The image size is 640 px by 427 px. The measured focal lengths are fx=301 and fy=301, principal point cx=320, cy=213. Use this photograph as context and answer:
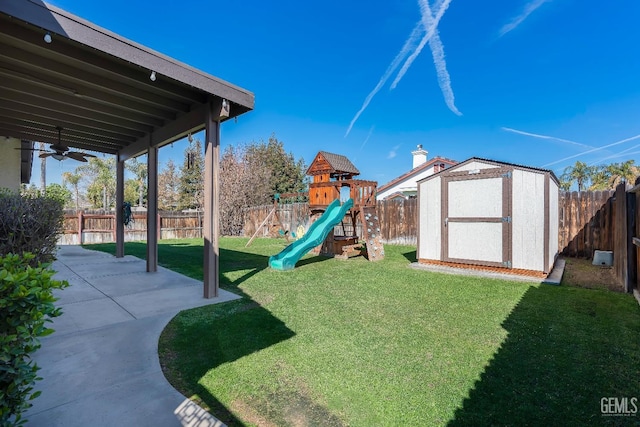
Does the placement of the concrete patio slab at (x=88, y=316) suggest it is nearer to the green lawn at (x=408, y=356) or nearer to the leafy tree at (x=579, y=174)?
the green lawn at (x=408, y=356)

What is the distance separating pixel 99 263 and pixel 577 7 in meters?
15.8

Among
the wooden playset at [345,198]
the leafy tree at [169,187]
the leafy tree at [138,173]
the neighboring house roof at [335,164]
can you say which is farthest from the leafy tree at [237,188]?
the leafy tree at [138,173]

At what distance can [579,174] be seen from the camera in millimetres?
21234

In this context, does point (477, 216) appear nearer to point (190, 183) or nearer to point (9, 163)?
point (9, 163)

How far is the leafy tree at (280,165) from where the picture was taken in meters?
27.7

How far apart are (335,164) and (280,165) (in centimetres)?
1937

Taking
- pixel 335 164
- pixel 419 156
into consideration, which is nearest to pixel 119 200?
pixel 335 164

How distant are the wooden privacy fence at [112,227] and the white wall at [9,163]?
16.3 ft

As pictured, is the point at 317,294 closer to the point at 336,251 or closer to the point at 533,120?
the point at 336,251

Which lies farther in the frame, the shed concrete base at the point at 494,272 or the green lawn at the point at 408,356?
the shed concrete base at the point at 494,272

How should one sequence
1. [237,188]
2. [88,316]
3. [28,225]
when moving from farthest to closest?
[237,188]
[88,316]
[28,225]

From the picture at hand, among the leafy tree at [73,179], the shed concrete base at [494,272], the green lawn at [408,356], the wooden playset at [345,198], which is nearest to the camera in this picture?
the green lawn at [408,356]

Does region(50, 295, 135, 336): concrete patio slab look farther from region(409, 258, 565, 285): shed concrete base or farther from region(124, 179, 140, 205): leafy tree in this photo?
region(124, 179, 140, 205): leafy tree

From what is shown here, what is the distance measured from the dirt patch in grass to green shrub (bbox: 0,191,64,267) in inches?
312
